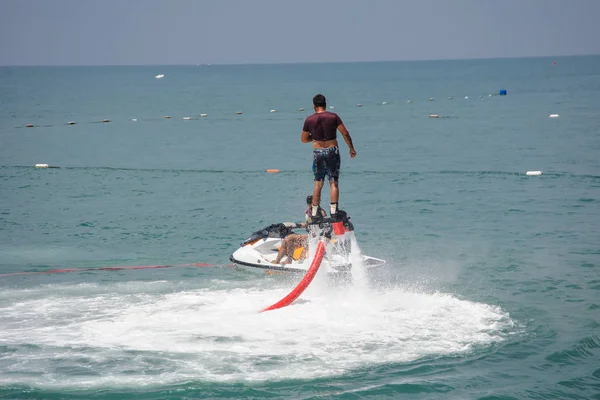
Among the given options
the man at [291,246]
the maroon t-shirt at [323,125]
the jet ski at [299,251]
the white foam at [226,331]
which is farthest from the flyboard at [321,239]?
the man at [291,246]

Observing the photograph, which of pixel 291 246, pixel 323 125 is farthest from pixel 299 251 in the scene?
pixel 323 125

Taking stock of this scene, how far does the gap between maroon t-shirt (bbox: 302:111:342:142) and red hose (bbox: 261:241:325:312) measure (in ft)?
7.35

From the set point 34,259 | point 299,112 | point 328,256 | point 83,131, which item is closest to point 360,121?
point 299,112

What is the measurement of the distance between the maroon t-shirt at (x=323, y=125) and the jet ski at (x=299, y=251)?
5.22ft

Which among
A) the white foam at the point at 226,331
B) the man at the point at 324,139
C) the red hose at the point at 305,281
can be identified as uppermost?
the man at the point at 324,139

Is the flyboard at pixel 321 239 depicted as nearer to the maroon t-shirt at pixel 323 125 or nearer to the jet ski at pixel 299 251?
the jet ski at pixel 299 251

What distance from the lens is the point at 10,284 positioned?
22594mm

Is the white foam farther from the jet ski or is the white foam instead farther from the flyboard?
the jet ski

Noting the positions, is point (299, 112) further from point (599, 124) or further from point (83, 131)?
point (599, 124)

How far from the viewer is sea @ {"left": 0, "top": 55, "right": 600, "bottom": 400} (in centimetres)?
1551

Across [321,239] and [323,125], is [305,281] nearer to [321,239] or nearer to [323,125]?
[321,239]

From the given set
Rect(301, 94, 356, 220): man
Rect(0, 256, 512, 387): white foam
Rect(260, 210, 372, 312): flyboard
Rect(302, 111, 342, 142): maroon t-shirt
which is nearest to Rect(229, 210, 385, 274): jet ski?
Rect(260, 210, 372, 312): flyboard

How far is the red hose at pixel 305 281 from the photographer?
704 inches

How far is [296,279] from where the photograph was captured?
21.5m
